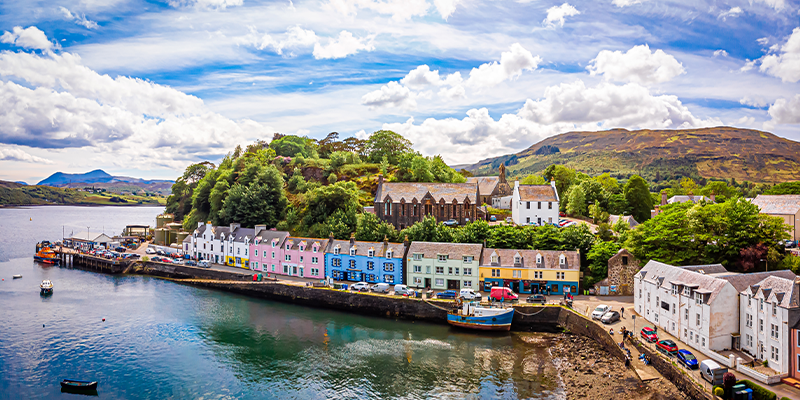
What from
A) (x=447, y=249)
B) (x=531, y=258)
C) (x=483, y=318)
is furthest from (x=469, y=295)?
(x=531, y=258)

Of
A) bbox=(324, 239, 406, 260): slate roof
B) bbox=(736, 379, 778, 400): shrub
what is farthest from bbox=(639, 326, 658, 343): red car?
bbox=(324, 239, 406, 260): slate roof

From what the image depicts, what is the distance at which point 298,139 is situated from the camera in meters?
109

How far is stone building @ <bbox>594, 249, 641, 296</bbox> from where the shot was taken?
43062 mm

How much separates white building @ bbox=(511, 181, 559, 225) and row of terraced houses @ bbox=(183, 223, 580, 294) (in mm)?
17122

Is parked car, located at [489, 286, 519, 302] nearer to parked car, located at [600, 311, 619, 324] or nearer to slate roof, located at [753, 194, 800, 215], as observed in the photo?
parked car, located at [600, 311, 619, 324]

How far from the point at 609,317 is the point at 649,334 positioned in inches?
161

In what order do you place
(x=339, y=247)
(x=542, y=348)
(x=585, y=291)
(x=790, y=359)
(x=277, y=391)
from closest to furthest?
(x=790, y=359)
(x=277, y=391)
(x=542, y=348)
(x=585, y=291)
(x=339, y=247)

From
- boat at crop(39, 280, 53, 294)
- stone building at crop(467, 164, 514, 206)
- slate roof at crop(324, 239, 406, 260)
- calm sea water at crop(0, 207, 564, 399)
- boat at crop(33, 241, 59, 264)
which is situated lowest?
calm sea water at crop(0, 207, 564, 399)

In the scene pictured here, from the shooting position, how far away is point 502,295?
4269cm

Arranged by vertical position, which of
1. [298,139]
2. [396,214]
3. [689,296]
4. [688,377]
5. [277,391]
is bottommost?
[277,391]

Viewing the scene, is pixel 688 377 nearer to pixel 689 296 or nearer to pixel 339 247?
pixel 689 296

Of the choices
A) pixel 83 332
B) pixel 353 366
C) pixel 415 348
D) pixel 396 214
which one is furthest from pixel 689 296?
pixel 83 332

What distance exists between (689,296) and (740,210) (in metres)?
16.6

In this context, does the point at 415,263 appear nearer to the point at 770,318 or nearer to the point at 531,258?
the point at 531,258
